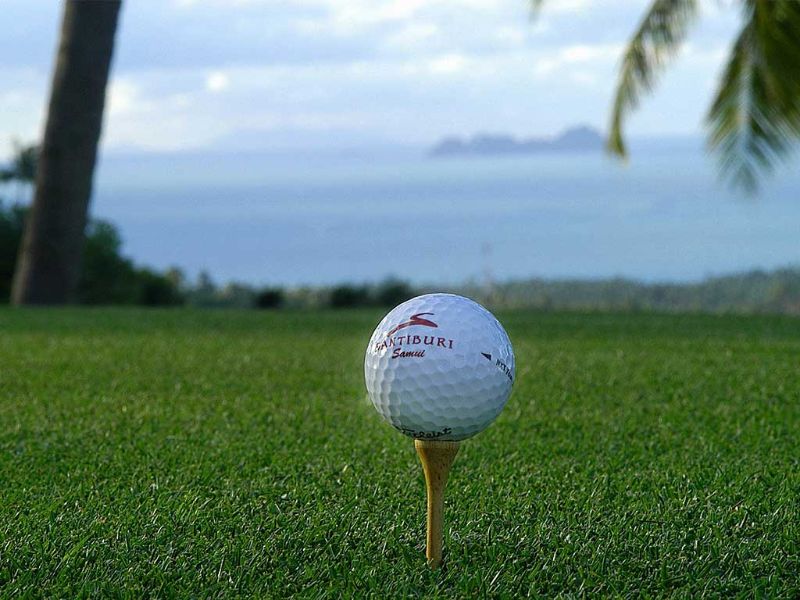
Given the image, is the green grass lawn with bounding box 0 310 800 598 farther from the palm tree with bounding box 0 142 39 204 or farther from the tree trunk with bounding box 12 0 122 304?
the palm tree with bounding box 0 142 39 204

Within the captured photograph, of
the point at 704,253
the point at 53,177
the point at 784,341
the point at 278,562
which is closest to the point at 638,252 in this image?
the point at 704,253

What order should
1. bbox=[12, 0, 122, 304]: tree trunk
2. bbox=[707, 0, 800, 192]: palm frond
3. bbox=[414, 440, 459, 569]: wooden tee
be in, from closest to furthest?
bbox=[414, 440, 459, 569]: wooden tee, bbox=[707, 0, 800, 192]: palm frond, bbox=[12, 0, 122, 304]: tree trunk

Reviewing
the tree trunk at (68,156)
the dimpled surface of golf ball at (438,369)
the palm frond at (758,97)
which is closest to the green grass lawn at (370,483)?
the dimpled surface of golf ball at (438,369)

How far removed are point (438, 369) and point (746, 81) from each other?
32.3ft

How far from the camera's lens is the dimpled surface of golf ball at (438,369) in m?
2.26

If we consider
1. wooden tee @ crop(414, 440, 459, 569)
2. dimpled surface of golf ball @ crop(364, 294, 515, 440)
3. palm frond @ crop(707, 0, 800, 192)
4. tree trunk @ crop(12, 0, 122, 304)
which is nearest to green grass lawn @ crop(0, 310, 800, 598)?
wooden tee @ crop(414, 440, 459, 569)

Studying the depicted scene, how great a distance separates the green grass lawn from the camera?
2.19 meters

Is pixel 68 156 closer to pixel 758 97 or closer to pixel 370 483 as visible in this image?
pixel 758 97

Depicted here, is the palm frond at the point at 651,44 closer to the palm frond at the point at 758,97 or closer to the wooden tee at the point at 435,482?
the palm frond at the point at 758,97

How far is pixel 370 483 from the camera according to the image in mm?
2889

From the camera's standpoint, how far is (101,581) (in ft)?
7.05

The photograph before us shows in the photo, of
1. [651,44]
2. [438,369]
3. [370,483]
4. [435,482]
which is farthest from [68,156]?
[435,482]

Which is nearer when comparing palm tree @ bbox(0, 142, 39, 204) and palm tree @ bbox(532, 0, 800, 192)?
palm tree @ bbox(532, 0, 800, 192)

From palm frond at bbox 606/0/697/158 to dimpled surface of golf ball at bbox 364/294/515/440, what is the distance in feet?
31.6
